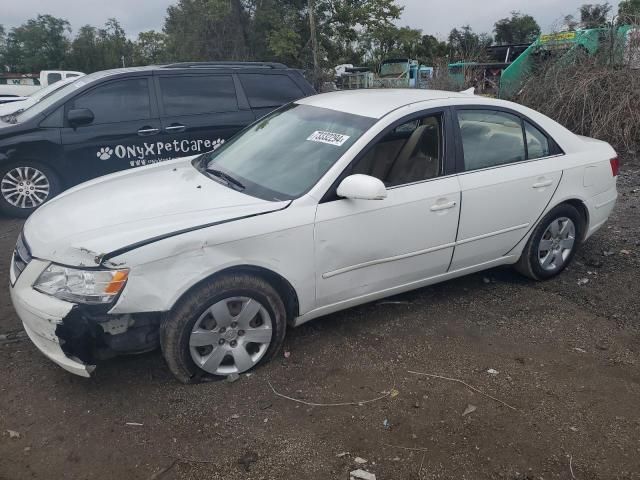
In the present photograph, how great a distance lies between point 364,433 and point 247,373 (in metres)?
0.82

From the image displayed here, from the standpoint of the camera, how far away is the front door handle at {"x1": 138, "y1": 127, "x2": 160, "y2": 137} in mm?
6059

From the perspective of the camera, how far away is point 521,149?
4062 millimetres

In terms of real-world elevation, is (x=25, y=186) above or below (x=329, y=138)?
below

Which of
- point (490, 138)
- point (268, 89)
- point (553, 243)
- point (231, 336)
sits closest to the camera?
point (231, 336)

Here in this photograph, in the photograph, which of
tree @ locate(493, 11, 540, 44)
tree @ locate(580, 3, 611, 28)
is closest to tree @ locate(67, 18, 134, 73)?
tree @ locate(493, 11, 540, 44)

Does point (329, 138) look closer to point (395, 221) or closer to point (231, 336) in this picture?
point (395, 221)

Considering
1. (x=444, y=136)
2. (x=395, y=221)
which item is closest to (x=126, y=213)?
(x=395, y=221)

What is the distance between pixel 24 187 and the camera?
19.8ft

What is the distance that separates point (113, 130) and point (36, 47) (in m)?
50.6

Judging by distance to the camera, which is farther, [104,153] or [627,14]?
[627,14]

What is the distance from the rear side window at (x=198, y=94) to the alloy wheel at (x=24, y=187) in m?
1.60

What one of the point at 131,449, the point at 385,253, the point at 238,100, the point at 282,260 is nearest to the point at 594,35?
the point at 238,100

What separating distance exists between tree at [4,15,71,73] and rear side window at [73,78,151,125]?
159 feet

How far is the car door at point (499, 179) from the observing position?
12.3 feet
